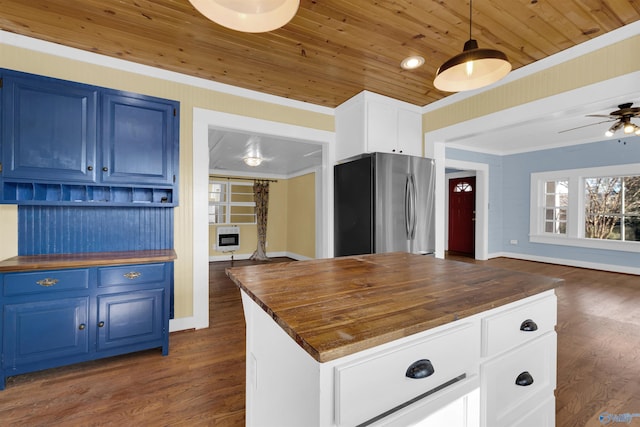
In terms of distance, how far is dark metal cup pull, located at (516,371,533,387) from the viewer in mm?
1132

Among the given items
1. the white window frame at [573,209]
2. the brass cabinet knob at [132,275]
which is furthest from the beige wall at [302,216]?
the white window frame at [573,209]

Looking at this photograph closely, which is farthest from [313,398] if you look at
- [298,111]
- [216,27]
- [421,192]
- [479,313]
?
[298,111]

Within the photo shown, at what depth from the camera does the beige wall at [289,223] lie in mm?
7016

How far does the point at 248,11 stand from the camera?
104 cm

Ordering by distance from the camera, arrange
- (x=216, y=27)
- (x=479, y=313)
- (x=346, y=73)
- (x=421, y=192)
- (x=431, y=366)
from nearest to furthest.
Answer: (x=431, y=366)
(x=479, y=313)
(x=216, y=27)
(x=346, y=73)
(x=421, y=192)

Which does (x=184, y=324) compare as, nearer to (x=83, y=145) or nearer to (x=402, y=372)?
(x=83, y=145)

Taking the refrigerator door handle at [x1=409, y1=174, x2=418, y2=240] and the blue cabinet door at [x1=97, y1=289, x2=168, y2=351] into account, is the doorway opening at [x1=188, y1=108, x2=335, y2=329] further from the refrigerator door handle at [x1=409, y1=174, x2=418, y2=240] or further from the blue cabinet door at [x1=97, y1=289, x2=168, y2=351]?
the refrigerator door handle at [x1=409, y1=174, x2=418, y2=240]

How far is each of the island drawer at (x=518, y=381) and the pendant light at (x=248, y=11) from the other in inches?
58.1

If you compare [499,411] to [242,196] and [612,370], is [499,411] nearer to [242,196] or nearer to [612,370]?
[612,370]

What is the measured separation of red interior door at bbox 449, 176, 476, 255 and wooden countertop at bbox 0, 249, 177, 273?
22.7 ft

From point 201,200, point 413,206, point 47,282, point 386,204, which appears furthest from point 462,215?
point 47,282

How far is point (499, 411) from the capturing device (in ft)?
3.50

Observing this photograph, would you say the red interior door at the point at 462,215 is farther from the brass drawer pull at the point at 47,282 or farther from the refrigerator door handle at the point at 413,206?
the brass drawer pull at the point at 47,282

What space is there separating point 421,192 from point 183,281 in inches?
112
